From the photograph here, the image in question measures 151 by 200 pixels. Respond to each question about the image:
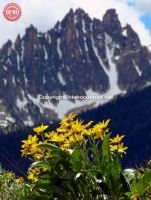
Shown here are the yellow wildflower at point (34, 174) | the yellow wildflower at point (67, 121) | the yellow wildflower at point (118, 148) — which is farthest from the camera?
the yellow wildflower at point (34, 174)

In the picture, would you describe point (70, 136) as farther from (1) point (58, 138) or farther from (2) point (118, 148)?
(2) point (118, 148)

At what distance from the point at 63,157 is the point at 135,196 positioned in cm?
73

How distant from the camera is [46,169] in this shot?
19.7ft

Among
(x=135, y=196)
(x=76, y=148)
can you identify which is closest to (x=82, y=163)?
(x=76, y=148)

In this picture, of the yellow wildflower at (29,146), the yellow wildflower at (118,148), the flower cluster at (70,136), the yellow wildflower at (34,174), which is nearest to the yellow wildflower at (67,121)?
the flower cluster at (70,136)

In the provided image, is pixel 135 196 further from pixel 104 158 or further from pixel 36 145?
pixel 36 145

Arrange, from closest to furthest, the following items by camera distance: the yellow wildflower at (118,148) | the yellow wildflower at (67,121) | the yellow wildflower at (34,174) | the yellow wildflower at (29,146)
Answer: the yellow wildflower at (67,121) → the yellow wildflower at (118,148) → the yellow wildflower at (29,146) → the yellow wildflower at (34,174)

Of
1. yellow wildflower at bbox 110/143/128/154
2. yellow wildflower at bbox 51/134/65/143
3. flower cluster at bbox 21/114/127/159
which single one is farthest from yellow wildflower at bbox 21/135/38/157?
yellow wildflower at bbox 110/143/128/154

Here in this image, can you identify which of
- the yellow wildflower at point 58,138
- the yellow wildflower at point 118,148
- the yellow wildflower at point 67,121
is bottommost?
the yellow wildflower at point 118,148

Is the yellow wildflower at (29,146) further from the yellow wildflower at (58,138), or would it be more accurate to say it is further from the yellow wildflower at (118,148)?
the yellow wildflower at (118,148)

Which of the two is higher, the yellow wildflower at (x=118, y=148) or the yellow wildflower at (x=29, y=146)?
the yellow wildflower at (x=29, y=146)

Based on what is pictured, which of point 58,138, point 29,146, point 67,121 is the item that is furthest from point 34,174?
point 67,121

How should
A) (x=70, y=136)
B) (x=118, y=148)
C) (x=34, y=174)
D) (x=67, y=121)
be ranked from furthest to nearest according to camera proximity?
(x=34, y=174) → (x=118, y=148) → (x=70, y=136) → (x=67, y=121)

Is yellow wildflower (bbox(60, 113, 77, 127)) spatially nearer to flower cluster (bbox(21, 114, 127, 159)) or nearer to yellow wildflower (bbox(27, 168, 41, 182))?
flower cluster (bbox(21, 114, 127, 159))
